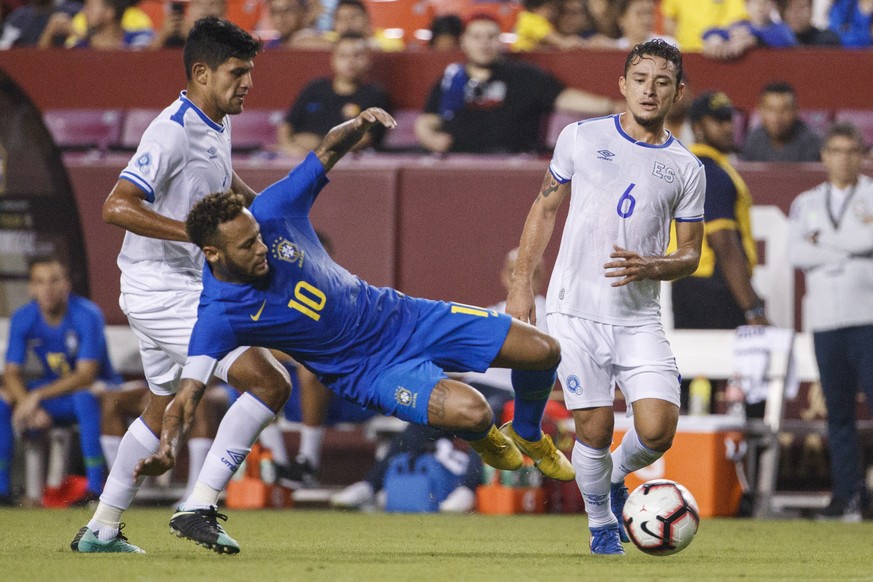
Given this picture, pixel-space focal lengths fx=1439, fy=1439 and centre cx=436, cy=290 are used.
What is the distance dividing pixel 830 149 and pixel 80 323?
563cm

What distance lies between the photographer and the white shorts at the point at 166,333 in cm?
645

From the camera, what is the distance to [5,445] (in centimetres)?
1080

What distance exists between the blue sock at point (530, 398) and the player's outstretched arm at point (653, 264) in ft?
→ 1.72

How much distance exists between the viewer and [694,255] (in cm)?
647

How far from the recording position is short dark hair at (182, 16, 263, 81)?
21.1ft

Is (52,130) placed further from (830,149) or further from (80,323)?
(830,149)

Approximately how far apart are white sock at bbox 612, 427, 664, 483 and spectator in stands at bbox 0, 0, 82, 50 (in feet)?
28.8

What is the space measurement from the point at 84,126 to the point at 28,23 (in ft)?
6.81

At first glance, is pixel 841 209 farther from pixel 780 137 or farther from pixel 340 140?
pixel 340 140

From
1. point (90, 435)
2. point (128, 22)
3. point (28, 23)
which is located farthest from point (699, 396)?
point (28, 23)

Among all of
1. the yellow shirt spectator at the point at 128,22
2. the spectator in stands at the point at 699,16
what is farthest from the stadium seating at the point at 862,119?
the yellow shirt spectator at the point at 128,22

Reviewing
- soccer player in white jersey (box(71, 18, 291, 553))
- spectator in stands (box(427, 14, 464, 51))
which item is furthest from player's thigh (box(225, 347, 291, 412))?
spectator in stands (box(427, 14, 464, 51))

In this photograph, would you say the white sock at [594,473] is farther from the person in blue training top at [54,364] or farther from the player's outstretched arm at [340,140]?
the person in blue training top at [54,364]

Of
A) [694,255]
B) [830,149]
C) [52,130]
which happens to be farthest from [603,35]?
[694,255]
